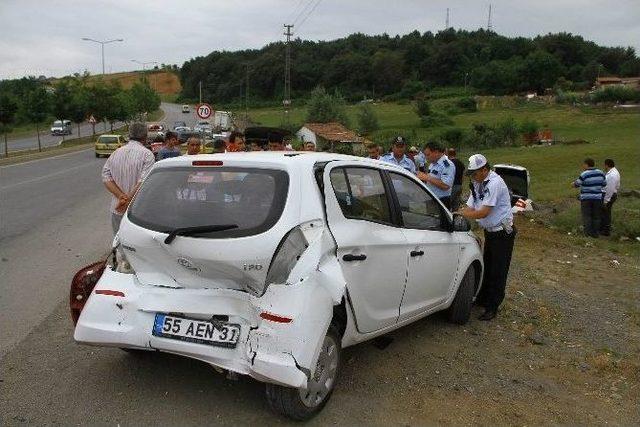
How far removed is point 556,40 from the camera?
427 feet

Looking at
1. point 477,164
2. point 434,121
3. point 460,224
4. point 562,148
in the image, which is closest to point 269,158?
point 460,224

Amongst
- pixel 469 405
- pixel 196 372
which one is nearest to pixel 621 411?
pixel 469 405

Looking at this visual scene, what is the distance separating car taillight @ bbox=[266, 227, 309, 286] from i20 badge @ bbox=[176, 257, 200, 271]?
47cm

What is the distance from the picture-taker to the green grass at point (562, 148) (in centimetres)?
1506

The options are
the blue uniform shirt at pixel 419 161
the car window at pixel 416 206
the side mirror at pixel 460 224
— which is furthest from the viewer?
the blue uniform shirt at pixel 419 161

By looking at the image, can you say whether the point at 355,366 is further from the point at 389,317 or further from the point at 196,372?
the point at 196,372

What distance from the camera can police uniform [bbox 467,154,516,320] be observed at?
554 cm

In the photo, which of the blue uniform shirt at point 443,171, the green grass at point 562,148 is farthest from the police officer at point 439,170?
the green grass at point 562,148

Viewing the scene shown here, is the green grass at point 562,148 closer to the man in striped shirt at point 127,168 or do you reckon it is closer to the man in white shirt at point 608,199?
the man in white shirt at point 608,199

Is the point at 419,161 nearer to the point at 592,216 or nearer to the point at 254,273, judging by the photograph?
the point at 592,216

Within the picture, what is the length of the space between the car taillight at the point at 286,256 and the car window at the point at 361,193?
0.55 metres

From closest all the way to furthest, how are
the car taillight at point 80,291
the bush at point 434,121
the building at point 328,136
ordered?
the car taillight at point 80,291
the building at point 328,136
the bush at point 434,121

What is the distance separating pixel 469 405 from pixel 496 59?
435 ft

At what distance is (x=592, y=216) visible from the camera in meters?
11.8
